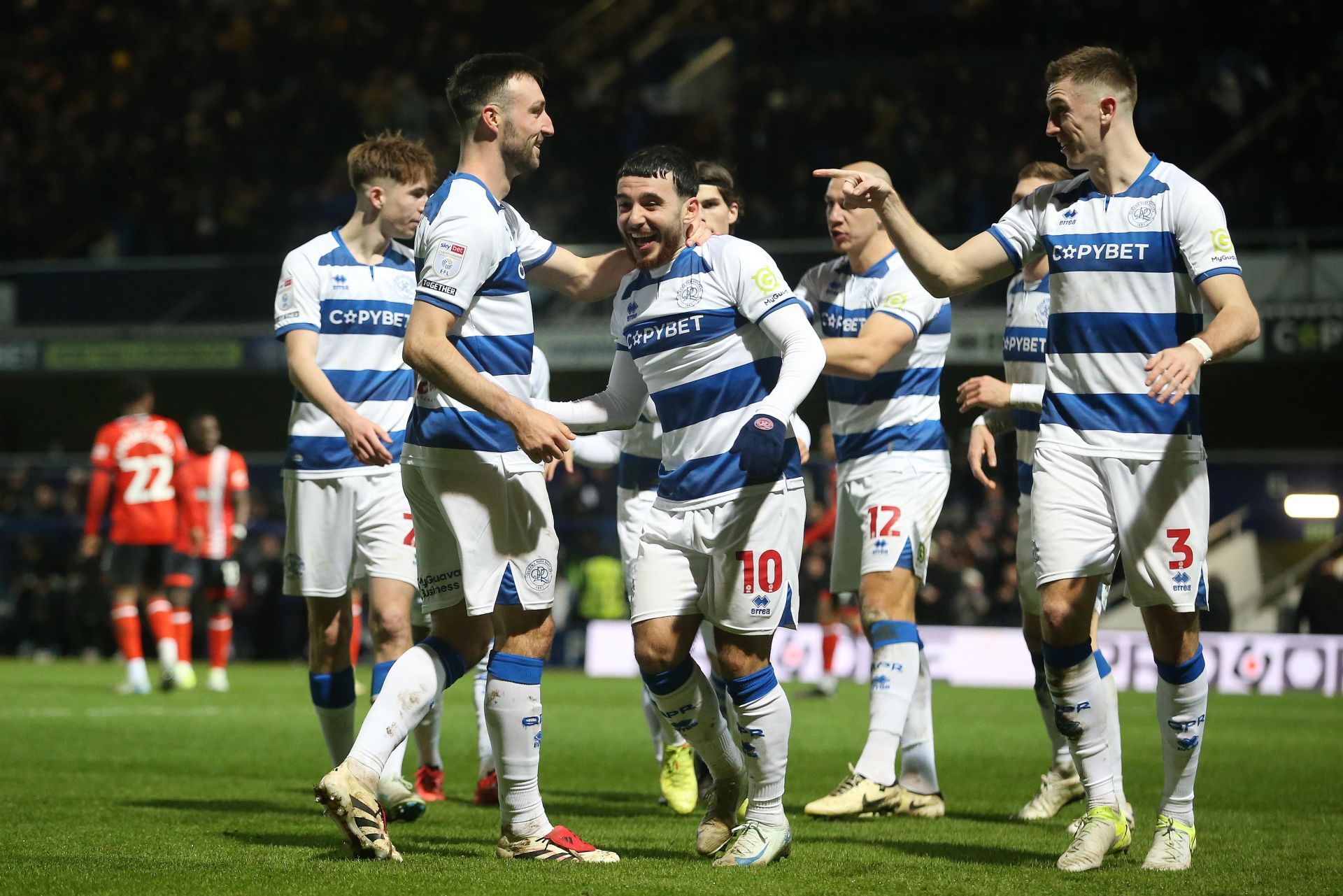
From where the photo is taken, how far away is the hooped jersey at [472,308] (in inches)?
189

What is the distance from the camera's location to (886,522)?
664 centimetres

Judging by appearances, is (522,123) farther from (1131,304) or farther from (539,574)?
(1131,304)

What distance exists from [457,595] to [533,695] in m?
0.42

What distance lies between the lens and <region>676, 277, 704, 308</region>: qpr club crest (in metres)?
4.95

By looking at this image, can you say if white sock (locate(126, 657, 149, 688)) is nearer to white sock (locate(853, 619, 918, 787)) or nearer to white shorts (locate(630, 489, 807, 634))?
white sock (locate(853, 619, 918, 787))

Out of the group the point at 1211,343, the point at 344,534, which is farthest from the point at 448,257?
the point at 1211,343

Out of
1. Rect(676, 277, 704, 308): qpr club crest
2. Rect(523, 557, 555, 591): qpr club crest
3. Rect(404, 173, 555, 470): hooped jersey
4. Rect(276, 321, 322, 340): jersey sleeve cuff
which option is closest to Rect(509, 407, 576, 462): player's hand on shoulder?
Rect(404, 173, 555, 470): hooped jersey

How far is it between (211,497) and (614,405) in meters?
10.2

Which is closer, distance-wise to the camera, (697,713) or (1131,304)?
(1131,304)

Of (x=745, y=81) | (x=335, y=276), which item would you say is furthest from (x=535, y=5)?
(x=335, y=276)

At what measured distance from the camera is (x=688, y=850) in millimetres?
5289

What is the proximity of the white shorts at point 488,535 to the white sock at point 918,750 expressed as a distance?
7.42ft

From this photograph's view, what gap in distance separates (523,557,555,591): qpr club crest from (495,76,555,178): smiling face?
4.25ft

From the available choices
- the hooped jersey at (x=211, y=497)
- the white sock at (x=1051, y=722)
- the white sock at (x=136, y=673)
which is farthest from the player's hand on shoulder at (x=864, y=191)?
the hooped jersey at (x=211, y=497)
